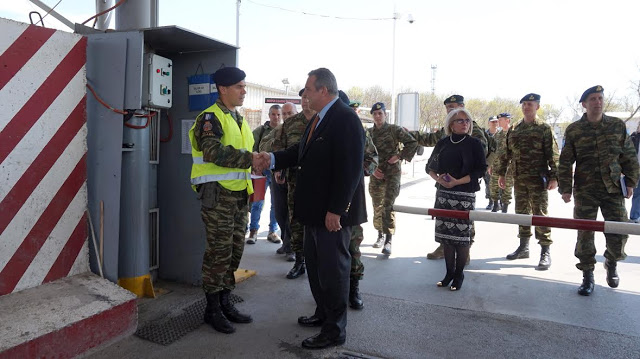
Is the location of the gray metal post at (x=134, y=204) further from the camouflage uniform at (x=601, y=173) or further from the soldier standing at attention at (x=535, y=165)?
the soldier standing at attention at (x=535, y=165)

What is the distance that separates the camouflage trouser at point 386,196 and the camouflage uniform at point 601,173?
6.95 ft

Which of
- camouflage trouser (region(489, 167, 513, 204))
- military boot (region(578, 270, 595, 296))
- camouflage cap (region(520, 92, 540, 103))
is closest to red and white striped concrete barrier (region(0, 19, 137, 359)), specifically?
military boot (region(578, 270, 595, 296))

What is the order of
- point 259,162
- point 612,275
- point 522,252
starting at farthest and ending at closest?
point 522,252 → point 612,275 → point 259,162

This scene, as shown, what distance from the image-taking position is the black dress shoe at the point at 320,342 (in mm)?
3012

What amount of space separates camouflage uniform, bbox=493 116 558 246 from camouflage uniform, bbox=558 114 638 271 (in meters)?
0.75

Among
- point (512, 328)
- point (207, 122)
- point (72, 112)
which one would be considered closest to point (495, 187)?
point (512, 328)

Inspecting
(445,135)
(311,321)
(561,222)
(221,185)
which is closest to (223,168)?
(221,185)

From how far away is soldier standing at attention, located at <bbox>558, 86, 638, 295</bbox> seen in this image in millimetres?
4316

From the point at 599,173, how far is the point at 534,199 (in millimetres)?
1094

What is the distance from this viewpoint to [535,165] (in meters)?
5.36

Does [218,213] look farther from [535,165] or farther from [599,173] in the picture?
[535,165]

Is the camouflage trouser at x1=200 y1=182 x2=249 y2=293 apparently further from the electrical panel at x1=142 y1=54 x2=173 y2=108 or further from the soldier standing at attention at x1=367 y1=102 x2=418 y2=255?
the soldier standing at attention at x1=367 y1=102 x2=418 y2=255

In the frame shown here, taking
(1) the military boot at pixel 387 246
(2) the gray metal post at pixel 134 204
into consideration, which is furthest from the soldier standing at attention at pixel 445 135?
(2) the gray metal post at pixel 134 204

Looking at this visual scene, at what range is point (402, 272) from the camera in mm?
5020
